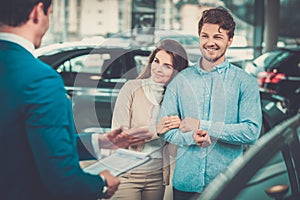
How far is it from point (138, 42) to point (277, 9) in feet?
5.72

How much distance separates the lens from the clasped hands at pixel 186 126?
2.13 m

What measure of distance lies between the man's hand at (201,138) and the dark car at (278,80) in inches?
133

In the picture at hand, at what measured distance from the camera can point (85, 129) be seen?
3.53 metres

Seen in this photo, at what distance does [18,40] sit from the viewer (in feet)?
5.18

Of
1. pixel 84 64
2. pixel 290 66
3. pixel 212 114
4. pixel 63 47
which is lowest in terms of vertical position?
pixel 290 66

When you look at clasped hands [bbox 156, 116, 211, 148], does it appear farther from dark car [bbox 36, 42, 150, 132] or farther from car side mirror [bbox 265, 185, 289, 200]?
dark car [bbox 36, 42, 150, 132]

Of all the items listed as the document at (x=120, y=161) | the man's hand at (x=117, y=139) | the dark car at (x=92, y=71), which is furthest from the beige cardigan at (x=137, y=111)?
the dark car at (x=92, y=71)

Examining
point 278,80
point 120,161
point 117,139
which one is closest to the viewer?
point 117,139

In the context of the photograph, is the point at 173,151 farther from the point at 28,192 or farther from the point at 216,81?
the point at 28,192

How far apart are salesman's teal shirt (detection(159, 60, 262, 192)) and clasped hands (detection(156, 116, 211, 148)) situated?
17 millimetres

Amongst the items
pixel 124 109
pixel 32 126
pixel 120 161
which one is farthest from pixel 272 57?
pixel 32 126

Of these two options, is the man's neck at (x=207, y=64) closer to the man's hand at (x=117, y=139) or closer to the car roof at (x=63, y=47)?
the man's hand at (x=117, y=139)

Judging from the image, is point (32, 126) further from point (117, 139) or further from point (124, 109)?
point (124, 109)

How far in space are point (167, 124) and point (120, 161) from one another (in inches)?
10.1
